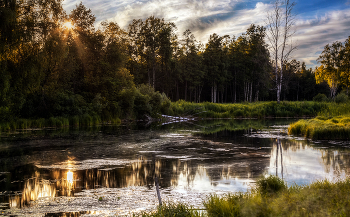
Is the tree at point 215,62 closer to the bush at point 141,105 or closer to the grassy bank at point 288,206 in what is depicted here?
the bush at point 141,105

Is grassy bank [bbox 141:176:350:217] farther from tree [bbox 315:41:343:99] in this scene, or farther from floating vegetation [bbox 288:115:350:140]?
tree [bbox 315:41:343:99]

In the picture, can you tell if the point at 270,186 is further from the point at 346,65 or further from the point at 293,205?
the point at 346,65

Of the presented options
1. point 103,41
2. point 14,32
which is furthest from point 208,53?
point 14,32

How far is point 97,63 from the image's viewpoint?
34.8m

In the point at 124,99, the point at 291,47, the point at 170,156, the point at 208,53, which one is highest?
the point at 208,53

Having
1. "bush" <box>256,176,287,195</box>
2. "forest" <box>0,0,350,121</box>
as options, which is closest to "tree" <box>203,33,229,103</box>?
"forest" <box>0,0,350,121</box>

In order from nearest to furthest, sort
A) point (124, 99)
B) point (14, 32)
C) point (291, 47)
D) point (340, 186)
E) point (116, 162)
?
point (340, 186)
point (116, 162)
point (14, 32)
point (124, 99)
point (291, 47)

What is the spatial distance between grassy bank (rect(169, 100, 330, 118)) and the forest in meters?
3.12

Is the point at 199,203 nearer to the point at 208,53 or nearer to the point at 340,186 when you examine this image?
the point at 340,186

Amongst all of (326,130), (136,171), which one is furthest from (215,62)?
(136,171)

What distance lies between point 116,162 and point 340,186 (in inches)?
295

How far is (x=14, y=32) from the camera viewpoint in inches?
659

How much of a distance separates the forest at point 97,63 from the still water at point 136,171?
19.7 ft

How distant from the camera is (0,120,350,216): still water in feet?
21.4
